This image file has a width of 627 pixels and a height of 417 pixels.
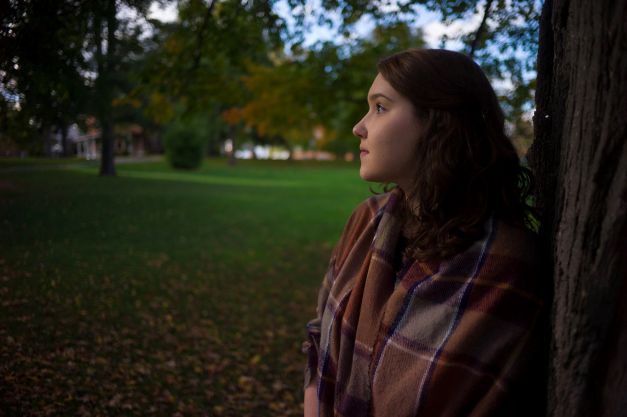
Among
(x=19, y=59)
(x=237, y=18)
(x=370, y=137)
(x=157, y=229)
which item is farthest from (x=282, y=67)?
(x=370, y=137)

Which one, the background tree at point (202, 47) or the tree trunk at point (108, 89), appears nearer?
the tree trunk at point (108, 89)

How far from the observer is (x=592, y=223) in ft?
3.56

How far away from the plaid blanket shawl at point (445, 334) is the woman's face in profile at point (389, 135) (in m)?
0.24

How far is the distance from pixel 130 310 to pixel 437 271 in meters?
3.69

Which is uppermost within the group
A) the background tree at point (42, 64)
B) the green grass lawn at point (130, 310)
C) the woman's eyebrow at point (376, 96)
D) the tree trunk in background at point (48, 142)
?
the background tree at point (42, 64)

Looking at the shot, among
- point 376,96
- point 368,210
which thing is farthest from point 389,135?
point 368,210

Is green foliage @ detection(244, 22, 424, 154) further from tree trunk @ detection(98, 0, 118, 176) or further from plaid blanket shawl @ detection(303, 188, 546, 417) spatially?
plaid blanket shawl @ detection(303, 188, 546, 417)

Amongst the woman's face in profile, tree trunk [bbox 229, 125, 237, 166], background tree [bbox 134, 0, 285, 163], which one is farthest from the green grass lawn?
tree trunk [bbox 229, 125, 237, 166]

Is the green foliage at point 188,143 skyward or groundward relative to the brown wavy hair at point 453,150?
skyward

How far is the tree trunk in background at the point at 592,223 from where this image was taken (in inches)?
40.9

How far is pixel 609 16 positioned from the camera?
41.1 inches

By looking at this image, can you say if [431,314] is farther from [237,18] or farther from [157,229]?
[157,229]

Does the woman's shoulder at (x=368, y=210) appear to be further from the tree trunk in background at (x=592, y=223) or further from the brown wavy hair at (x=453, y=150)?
the tree trunk in background at (x=592, y=223)

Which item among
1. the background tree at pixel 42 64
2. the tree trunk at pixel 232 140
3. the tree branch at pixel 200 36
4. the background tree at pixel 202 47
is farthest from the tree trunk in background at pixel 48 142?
the tree trunk at pixel 232 140
